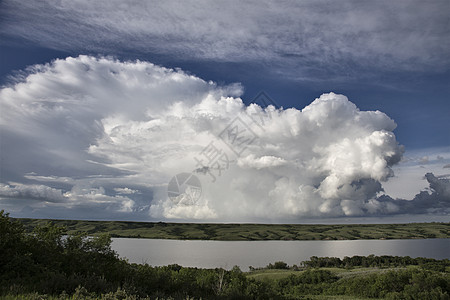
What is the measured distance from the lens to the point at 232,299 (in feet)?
74.1

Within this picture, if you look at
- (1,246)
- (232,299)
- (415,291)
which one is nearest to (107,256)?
(1,246)

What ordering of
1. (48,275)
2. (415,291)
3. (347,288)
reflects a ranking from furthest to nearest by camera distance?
(347,288)
(415,291)
(48,275)

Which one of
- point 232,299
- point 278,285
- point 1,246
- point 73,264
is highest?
point 1,246

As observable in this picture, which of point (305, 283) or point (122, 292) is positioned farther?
point (305, 283)

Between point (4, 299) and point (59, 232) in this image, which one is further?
point (59, 232)

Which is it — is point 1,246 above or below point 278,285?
above

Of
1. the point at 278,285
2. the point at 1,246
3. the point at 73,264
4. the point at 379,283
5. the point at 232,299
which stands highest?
the point at 1,246

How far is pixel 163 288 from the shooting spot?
66.3 feet

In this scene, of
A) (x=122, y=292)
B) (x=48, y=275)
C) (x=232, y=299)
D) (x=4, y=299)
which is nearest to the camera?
(x=4, y=299)

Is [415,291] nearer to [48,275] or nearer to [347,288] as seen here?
[347,288]

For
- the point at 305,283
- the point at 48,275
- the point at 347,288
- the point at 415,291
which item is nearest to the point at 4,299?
the point at 48,275

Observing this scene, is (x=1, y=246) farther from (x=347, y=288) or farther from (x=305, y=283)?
(x=305, y=283)

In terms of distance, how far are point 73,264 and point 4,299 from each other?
11.4 metres

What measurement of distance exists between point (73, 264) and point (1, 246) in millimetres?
4355
